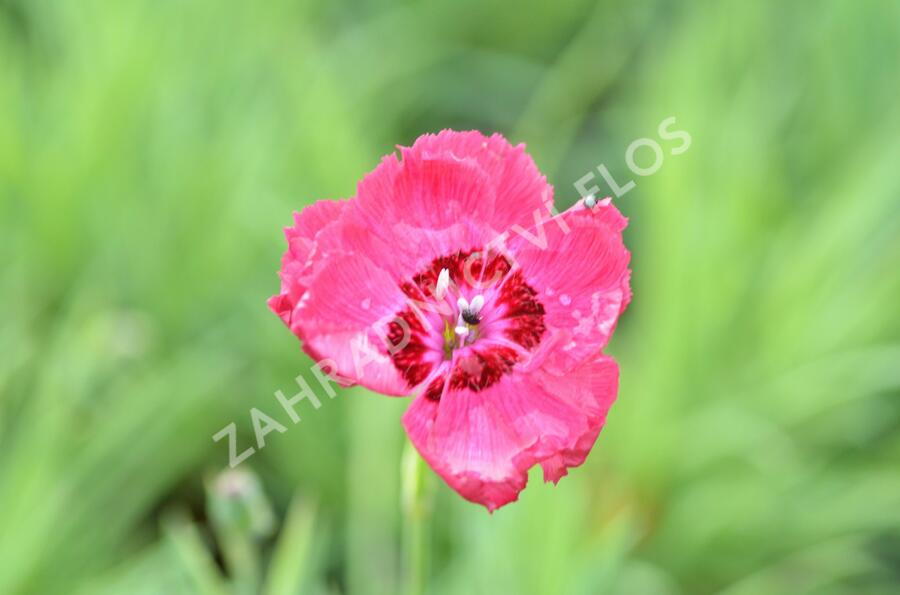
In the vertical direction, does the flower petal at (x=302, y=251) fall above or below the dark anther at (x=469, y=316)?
above

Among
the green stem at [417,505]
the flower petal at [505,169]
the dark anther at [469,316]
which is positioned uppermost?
the flower petal at [505,169]

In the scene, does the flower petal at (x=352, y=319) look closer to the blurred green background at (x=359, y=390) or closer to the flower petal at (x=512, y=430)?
the flower petal at (x=512, y=430)

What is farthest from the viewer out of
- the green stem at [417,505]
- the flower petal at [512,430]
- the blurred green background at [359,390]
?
the blurred green background at [359,390]

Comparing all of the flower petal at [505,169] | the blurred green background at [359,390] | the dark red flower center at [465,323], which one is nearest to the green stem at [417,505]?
the dark red flower center at [465,323]

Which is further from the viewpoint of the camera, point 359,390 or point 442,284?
point 359,390

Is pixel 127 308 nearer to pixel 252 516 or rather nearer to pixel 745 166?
pixel 252 516

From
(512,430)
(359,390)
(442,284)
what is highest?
(359,390)

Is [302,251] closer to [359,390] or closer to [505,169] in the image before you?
[505,169]

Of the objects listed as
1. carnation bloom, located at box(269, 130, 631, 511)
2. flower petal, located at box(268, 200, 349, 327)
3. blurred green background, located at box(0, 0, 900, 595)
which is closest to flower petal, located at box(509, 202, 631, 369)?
carnation bloom, located at box(269, 130, 631, 511)

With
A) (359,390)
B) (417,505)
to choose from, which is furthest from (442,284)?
(359,390)

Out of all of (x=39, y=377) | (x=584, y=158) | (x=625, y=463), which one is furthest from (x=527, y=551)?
(x=584, y=158)
